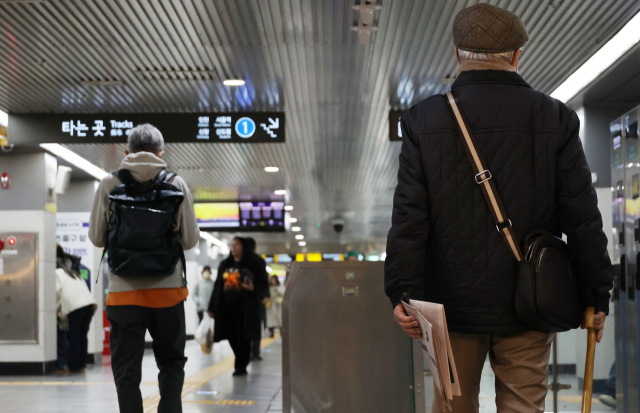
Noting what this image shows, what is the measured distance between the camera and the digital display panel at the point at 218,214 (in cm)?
1842

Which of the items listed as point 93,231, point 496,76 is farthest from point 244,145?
point 496,76

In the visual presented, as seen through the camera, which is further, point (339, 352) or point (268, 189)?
point (268, 189)

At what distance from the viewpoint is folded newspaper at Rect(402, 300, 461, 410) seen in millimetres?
2049

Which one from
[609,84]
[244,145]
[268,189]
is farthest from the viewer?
[268,189]

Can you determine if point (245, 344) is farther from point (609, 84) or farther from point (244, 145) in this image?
point (609, 84)

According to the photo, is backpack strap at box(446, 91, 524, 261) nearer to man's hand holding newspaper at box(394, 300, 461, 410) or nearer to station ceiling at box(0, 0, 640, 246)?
man's hand holding newspaper at box(394, 300, 461, 410)

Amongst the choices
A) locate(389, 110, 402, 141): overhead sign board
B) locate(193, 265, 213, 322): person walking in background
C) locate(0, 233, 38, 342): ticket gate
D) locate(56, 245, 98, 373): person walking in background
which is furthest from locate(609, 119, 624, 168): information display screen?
locate(193, 265, 213, 322): person walking in background

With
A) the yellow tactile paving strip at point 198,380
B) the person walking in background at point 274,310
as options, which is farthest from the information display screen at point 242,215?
the yellow tactile paving strip at point 198,380

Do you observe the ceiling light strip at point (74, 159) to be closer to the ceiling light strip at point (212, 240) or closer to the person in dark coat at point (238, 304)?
the person in dark coat at point (238, 304)

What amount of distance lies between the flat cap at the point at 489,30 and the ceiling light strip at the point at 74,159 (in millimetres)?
9732

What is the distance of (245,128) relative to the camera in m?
9.66

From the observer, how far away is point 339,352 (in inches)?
151

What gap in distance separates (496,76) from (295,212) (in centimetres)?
2010

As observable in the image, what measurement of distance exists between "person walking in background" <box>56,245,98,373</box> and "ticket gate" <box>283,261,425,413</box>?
24.5 feet
